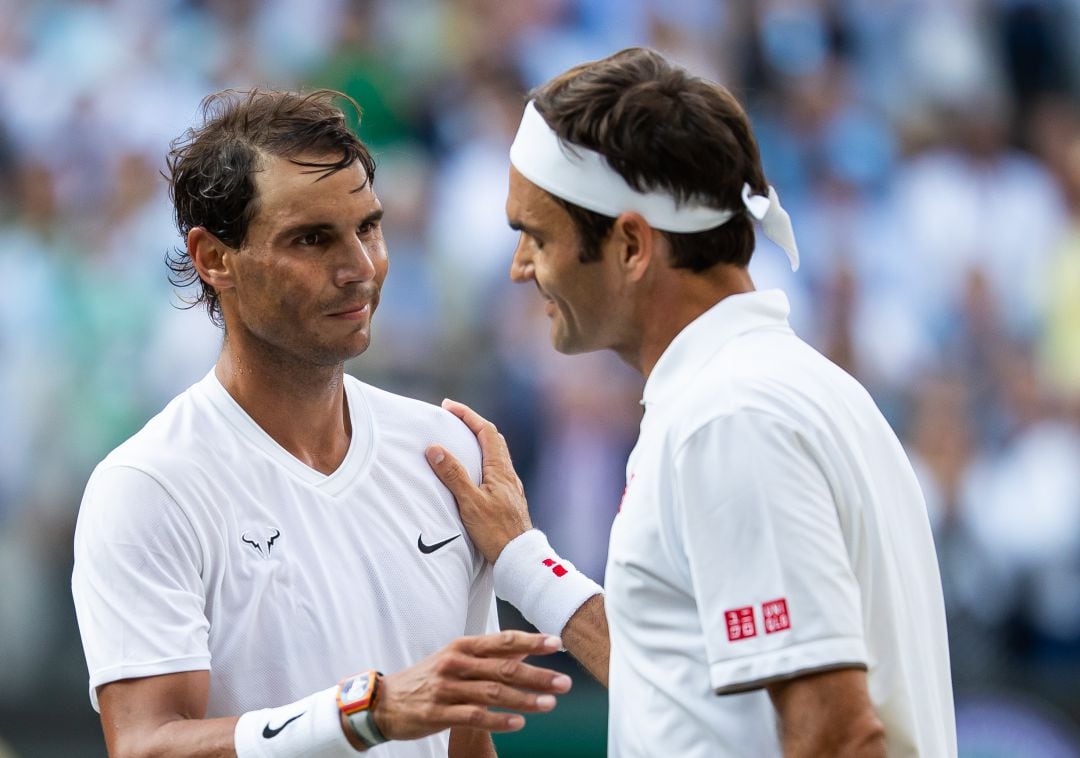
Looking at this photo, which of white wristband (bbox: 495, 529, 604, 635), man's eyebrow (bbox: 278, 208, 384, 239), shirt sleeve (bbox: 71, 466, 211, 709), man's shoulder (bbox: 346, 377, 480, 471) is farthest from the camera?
man's shoulder (bbox: 346, 377, 480, 471)

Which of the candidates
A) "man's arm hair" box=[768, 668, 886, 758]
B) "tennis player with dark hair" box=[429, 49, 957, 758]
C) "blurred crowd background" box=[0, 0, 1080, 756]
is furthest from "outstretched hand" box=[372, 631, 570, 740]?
"blurred crowd background" box=[0, 0, 1080, 756]

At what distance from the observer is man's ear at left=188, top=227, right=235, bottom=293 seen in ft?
10.4

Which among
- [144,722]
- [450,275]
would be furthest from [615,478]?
[144,722]

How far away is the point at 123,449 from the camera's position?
2.96 metres

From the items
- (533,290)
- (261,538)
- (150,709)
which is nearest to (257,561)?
(261,538)

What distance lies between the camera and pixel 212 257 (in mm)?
3193

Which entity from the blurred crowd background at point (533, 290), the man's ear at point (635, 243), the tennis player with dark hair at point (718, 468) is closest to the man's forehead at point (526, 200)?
the tennis player with dark hair at point (718, 468)

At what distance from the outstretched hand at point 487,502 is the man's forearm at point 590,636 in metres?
0.21

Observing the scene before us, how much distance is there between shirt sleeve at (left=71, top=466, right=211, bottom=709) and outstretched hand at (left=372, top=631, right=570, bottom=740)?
47 cm

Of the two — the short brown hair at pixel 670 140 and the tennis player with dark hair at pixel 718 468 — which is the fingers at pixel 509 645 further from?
the short brown hair at pixel 670 140

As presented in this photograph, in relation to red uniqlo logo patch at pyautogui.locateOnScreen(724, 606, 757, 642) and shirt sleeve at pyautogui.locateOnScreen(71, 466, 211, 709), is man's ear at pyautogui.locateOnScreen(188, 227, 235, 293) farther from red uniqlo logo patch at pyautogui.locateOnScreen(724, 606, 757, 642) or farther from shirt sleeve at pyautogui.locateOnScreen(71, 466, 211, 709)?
red uniqlo logo patch at pyautogui.locateOnScreen(724, 606, 757, 642)

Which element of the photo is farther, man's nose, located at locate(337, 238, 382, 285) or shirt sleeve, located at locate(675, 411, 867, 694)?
man's nose, located at locate(337, 238, 382, 285)

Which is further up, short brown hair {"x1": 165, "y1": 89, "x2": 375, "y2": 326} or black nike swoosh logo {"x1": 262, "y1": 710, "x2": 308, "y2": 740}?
short brown hair {"x1": 165, "y1": 89, "x2": 375, "y2": 326}

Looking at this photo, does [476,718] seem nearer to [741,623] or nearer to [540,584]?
[741,623]
